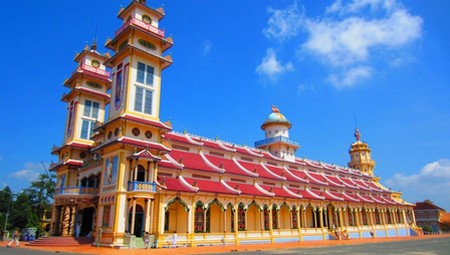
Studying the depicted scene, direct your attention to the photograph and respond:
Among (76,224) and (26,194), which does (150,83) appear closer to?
(76,224)

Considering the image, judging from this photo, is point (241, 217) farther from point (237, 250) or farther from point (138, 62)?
point (138, 62)

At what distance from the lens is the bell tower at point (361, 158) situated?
73.3 m

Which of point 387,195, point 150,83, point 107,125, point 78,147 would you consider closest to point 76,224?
point 78,147

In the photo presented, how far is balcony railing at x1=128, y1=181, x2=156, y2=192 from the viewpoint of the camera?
2632 cm

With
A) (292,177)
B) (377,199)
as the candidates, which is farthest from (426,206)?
(292,177)

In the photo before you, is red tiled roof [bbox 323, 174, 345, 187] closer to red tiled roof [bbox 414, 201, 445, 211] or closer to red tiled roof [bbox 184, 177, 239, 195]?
red tiled roof [bbox 184, 177, 239, 195]

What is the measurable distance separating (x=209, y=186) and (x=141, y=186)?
8417mm

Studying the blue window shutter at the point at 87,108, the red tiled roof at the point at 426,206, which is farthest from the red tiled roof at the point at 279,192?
the red tiled roof at the point at 426,206

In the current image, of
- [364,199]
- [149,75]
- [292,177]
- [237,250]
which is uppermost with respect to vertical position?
[149,75]

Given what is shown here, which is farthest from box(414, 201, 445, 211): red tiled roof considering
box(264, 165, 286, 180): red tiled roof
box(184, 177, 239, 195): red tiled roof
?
box(184, 177, 239, 195): red tiled roof

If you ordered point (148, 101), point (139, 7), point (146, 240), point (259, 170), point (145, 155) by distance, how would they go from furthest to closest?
point (259, 170) → point (139, 7) → point (148, 101) → point (145, 155) → point (146, 240)

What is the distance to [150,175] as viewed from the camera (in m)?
28.0

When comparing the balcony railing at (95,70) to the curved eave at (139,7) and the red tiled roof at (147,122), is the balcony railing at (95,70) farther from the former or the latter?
the red tiled roof at (147,122)

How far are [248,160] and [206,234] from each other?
1600cm
